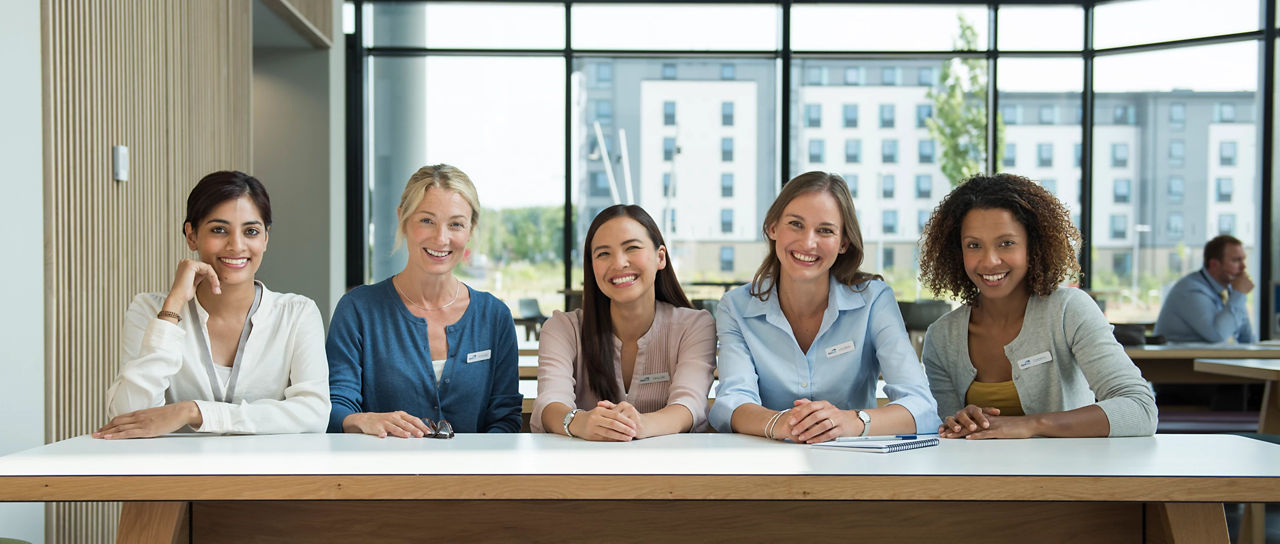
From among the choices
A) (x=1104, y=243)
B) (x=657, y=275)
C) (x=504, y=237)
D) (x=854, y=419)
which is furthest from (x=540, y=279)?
(x=854, y=419)

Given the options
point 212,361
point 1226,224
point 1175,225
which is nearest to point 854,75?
point 1175,225

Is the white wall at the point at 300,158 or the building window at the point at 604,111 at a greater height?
the building window at the point at 604,111

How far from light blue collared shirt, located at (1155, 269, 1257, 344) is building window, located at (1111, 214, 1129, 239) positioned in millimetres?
1870

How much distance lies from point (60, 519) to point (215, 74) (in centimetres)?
236

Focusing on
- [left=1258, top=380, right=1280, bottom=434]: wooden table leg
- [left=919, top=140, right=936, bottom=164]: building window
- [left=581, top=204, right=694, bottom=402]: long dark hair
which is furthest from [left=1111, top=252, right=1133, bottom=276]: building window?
[left=581, top=204, right=694, bottom=402]: long dark hair

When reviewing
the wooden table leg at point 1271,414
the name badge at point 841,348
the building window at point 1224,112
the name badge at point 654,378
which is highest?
the building window at point 1224,112

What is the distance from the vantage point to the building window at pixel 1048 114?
27.5ft

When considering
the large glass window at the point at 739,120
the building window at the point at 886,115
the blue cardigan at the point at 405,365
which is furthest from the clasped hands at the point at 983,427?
the building window at the point at 886,115

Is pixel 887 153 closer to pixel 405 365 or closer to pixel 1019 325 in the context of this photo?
pixel 1019 325

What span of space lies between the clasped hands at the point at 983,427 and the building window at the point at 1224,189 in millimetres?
6737

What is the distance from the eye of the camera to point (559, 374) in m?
2.49

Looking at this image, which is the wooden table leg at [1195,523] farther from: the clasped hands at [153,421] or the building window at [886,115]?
the building window at [886,115]

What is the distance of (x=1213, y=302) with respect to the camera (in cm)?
627

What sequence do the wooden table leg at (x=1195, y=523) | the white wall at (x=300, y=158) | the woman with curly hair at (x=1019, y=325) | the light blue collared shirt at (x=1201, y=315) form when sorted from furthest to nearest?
the white wall at (x=300, y=158)
the light blue collared shirt at (x=1201, y=315)
the woman with curly hair at (x=1019, y=325)
the wooden table leg at (x=1195, y=523)
